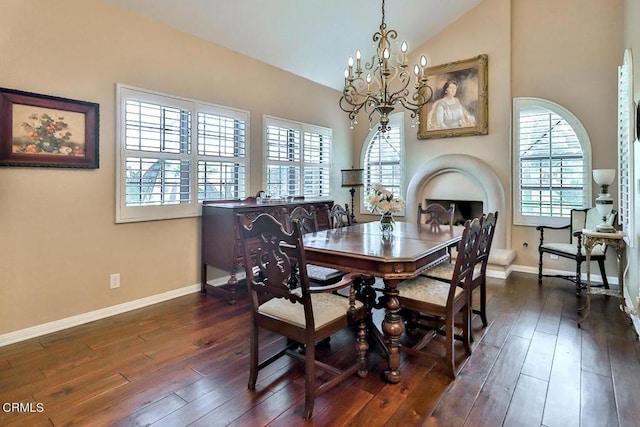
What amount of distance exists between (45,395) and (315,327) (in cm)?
167

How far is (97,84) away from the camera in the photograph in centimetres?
318

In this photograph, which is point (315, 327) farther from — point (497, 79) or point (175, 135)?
point (497, 79)

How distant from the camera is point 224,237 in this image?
149 inches

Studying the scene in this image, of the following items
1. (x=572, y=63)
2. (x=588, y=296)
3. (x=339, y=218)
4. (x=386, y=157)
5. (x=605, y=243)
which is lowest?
(x=588, y=296)

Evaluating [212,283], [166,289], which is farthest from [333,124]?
[166,289]

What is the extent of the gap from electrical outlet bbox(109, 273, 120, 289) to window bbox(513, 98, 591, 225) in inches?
199

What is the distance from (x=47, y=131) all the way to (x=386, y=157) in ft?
15.6

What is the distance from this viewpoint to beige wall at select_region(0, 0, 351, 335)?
109 inches

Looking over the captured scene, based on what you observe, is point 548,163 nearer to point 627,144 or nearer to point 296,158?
point 627,144

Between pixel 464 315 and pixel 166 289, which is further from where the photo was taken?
pixel 166 289

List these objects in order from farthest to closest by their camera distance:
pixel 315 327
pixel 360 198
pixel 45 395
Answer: pixel 360 198, pixel 45 395, pixel 315 327

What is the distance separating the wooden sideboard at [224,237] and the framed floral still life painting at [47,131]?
1.25 metres

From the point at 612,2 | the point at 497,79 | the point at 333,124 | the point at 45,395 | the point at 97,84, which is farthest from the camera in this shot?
the point at 333,124

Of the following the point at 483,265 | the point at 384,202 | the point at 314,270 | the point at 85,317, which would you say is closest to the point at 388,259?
the point at 384,202
